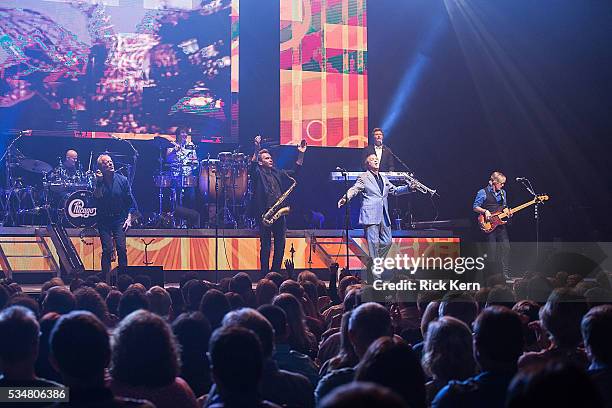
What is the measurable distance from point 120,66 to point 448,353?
39.8ft

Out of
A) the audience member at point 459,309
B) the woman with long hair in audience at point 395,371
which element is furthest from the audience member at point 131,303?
the woman with long hair in audience at point 395,371

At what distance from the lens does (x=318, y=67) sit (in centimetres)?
1519

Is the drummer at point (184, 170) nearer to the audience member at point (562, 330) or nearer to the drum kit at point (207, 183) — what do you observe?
the drum kit at point (207, 183)

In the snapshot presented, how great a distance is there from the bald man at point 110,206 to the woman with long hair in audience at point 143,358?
8.01 meters

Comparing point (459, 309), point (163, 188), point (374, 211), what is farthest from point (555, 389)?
point (163, 188)

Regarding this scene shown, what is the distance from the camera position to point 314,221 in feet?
46.7

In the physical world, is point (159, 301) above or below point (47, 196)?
below

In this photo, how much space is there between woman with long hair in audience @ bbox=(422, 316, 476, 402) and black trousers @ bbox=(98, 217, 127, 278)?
8.21 m

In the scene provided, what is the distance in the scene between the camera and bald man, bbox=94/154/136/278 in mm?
10398

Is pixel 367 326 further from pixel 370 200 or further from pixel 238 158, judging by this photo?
pixel 238 158

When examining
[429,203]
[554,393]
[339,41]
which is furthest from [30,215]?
[554,393]

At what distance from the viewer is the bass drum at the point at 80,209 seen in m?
11.9

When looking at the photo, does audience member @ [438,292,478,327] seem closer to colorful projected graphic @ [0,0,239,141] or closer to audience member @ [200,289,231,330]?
audience member @ [200,289,231,330]

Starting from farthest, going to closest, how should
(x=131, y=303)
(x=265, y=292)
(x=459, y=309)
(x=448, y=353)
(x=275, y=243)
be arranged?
(x=275, y=243) < (x=265, y=292) < (x=131, y=303) < (x=459, y=309) < (x=448, y=353)
